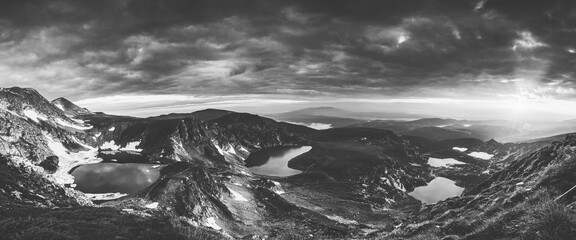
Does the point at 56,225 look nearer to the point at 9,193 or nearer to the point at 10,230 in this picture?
the point at 10,230

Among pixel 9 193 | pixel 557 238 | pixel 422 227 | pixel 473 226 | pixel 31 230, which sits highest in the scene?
pixel 557 238

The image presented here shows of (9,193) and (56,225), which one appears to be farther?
(9,193)

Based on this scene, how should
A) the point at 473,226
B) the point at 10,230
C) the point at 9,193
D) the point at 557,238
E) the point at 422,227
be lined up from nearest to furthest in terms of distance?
the point at 557,238, the point at 10,230, the point at 473,226, the point at 422,227, the point at 9,193

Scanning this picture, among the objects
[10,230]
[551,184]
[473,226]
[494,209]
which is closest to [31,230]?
[10,230]

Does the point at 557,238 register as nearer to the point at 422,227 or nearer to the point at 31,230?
the point at 31,230

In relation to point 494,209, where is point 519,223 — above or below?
above

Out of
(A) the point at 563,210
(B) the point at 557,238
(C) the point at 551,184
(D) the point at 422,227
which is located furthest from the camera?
(D) the point at 422,227

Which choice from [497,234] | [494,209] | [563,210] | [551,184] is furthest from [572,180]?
[563,210]

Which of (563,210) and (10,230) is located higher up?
(563,210)

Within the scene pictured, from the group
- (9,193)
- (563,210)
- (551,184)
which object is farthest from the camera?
(9,193)
